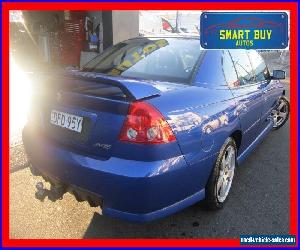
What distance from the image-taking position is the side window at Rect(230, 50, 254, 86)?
3.52 m

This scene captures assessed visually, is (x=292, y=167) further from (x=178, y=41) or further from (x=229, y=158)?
(x=178, y=41)

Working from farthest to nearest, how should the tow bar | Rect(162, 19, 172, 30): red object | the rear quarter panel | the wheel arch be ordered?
Rect(162, 19, 172, 30): red object
the wheel arch
the tow bar
the rear quarter panel

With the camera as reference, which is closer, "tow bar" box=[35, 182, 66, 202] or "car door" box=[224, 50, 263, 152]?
"tow bar" box=[35, 182, 66, 202]

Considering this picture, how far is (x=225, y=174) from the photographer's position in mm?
3139

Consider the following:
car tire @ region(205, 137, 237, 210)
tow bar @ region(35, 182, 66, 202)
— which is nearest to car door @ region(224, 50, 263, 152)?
car tire @ region(205, 137, 237, 210)

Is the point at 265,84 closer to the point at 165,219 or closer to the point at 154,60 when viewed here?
the point at 154,60

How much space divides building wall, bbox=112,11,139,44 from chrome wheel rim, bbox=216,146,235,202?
7.95 meters

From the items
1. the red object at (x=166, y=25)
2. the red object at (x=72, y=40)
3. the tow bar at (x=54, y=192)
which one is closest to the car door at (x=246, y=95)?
the tow bar at (x=54, y=192)

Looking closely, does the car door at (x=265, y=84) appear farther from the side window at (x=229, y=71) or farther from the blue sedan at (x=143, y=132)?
the blue sedan at (x=143, y=132)

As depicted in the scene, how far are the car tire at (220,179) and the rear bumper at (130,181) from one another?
11.5 inches

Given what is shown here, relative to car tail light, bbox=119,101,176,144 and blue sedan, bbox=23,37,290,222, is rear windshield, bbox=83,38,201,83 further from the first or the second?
car tail light, bbox=119,101,176,144

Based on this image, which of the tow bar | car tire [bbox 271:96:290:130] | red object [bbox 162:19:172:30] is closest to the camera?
the tow bar

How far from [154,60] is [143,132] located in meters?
1.17

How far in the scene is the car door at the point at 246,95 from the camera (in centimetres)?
326
